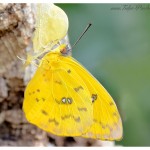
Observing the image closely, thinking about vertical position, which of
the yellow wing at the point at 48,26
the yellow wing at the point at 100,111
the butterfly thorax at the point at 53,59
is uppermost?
the yellow wing at the point at 48,26

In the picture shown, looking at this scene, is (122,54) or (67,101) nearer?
(67,101)

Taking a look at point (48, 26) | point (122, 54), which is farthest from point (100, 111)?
point (122, 54)

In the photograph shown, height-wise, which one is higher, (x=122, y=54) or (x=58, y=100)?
(x=122, y=54)

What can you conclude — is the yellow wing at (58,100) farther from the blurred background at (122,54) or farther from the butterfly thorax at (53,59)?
the blurred background at (122,54)

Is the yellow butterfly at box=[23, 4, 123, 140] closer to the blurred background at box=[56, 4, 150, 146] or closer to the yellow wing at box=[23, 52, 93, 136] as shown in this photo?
the yellow wing at box=[23, 52, 93, 136]

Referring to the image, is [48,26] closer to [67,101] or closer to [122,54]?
[67,101]

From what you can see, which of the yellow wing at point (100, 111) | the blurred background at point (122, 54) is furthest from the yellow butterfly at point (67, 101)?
the blurred background at point (122, 54)

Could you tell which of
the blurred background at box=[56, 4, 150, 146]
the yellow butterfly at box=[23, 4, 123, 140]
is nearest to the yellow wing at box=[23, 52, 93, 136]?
the yellow butterfly at box=[23, 4, 123, 140]
